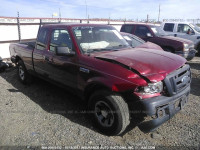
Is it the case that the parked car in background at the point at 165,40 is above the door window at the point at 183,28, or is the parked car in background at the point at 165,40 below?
A: below

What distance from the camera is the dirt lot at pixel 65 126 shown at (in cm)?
301

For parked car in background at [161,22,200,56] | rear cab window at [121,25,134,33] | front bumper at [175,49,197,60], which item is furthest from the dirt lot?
parked car in background at [161,22,200,56]

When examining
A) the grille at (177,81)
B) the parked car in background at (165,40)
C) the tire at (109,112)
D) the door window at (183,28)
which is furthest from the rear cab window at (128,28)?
the tire at (109,112)

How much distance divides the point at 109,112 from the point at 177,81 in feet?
3.88

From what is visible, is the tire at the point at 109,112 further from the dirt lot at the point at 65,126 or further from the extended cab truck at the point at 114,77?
the dirt lot at the point at 65,126

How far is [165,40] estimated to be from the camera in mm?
8148

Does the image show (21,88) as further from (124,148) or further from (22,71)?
(124,148)

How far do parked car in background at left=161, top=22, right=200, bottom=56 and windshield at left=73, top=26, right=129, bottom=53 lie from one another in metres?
7.47

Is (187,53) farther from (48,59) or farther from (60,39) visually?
(48,59)

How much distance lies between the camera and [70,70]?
12.1ft

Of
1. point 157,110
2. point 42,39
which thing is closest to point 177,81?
point 157,110

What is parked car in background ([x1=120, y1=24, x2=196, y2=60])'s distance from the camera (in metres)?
7.82

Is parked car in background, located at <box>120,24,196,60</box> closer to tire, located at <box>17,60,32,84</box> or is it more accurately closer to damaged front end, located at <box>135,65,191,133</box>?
damaged front end, located at <box>135,65,191,133</box>

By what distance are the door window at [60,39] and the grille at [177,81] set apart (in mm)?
1963
